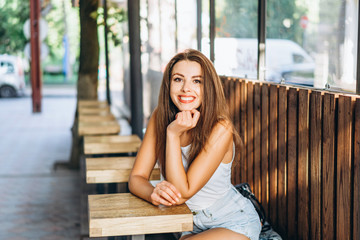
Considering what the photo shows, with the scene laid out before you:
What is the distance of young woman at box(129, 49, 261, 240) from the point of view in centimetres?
247

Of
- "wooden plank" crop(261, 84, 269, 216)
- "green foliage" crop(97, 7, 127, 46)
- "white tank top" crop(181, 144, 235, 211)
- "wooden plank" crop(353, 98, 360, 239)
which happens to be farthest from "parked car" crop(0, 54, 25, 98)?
"wooden plank" crop(353, 98, 360, 239)

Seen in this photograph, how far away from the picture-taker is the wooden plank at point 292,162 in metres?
2.87

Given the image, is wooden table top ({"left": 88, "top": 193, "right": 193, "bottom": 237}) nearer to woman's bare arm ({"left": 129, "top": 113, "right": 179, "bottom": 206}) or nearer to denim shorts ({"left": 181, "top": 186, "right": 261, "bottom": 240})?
woman's bare arm ({"left": 129, "top": 113, "right": 179, "bottom": 206})

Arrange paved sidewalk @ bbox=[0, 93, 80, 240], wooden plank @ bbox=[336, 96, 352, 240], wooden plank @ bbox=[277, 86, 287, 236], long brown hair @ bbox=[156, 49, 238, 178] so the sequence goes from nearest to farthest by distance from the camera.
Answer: wooden plank @ bbox=[336, 96, 352, 240]
long brown hair @ bbox=[156, 49, 238, 178]
wooden plank @ bbox=[277, 86, 287, 236]
paved sidewalk @ bbox=[0, 93, 80, 240]

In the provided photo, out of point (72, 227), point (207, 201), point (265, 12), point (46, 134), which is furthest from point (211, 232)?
point (46, 134)

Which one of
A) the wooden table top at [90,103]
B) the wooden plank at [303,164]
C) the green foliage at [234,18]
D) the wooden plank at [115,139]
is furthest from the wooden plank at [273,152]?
the wooden table top at [90,103]

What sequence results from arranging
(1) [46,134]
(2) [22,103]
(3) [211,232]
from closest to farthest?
(3) [211,232]
(1) [46,134]
(2) [22,103]

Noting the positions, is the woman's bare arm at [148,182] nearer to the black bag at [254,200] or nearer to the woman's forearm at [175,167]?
the woman's forearm at [175,167]

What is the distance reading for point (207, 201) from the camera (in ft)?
8.63

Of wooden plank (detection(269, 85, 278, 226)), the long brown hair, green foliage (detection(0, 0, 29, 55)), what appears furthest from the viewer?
green foliage (detection(0, 0, 29, 55))

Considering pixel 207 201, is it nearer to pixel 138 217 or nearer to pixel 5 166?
pixel 138 217

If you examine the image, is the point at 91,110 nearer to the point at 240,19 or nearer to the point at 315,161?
the point at 240,19

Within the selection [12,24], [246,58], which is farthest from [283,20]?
[12,24]

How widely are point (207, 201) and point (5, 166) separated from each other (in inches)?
228
